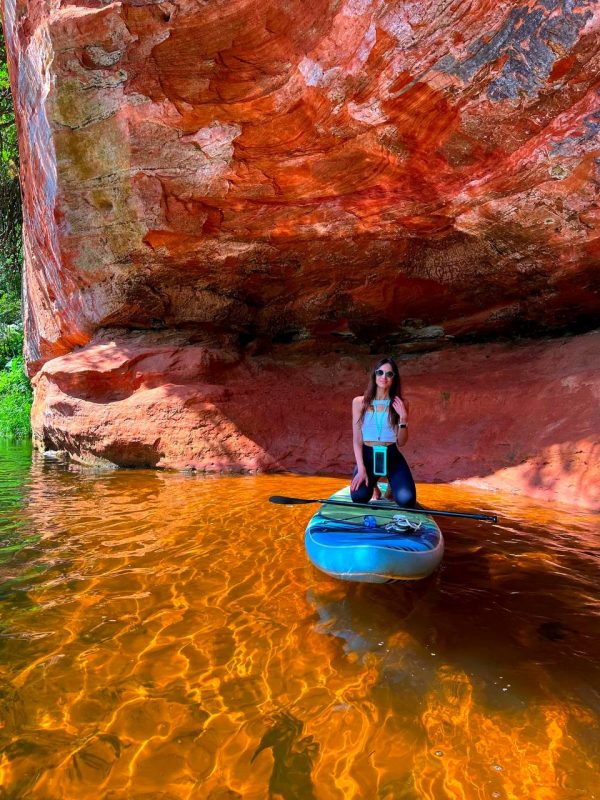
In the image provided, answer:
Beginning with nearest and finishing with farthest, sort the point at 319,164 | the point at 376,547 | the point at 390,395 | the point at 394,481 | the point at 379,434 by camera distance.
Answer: the point at 376,547 < the point at 394,481 < the point at 379,434 < the point at 390,395 < the point at 319,164

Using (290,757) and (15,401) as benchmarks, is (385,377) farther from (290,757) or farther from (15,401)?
(15,401)

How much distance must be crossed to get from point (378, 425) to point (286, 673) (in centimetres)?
258

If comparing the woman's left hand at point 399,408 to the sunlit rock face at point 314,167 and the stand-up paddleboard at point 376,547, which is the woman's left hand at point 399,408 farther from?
the sunlit rock face at point 314,167

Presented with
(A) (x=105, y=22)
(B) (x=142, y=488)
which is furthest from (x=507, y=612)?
(A) (x=105, y=22)

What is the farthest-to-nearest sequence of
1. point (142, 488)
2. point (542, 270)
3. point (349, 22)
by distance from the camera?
point (542, 270), point (142, 488), point (349, 22)

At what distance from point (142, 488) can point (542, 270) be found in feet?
21.2

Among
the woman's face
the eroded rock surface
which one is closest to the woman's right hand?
the woman's face

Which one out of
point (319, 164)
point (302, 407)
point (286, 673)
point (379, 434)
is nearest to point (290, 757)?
point (286, 673)

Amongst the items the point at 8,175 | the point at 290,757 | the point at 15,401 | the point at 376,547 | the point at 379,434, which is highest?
the point at 8,175

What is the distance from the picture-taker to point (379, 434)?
14.8 feet

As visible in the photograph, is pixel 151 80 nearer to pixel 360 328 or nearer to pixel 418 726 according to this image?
pixel 360 328

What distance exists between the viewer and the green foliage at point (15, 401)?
1616 centimetres

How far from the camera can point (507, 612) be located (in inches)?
115

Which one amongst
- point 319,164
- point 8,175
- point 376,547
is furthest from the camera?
point 8,175
